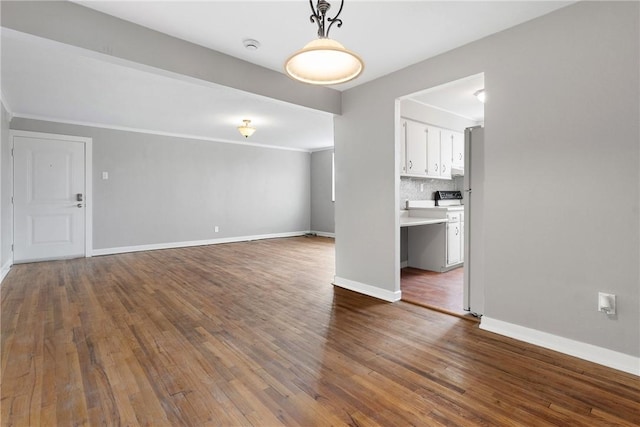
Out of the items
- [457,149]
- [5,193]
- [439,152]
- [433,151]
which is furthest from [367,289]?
[5,193]

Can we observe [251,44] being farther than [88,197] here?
No

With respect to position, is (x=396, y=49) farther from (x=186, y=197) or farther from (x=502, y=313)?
(x=186, y=197)

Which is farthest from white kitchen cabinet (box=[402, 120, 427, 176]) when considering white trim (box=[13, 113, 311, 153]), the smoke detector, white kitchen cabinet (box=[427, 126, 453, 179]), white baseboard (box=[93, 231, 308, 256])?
white baseboard (box=[93, 231, 308, 256])

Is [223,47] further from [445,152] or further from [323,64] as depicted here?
[445,152]

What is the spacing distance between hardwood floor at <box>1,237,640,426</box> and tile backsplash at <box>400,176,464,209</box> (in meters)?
2.13

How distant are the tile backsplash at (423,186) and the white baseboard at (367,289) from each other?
68.3 inches

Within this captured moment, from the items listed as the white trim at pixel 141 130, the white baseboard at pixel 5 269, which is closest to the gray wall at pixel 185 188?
the white trim at pixel 141 130

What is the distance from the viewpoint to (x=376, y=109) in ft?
11.6

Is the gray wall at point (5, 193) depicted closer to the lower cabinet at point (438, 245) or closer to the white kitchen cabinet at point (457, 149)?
the lower cabinet at point (438, 245)

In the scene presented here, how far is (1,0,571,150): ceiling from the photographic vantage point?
7.42 ft

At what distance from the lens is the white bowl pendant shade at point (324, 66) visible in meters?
1.56

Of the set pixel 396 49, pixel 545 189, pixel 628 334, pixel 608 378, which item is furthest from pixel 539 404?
pixel 396 49

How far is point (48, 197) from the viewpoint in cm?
555

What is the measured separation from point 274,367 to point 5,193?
5.11 metres
